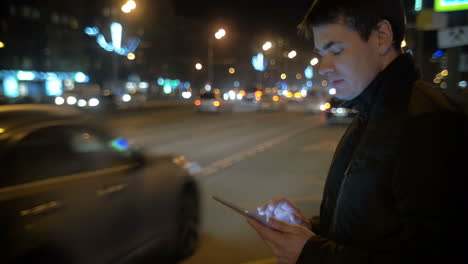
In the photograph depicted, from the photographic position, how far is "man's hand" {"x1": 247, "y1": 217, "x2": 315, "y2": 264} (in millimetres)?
1314

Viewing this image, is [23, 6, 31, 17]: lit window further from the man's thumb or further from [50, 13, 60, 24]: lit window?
the man's thumb

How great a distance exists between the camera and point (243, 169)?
9930mm

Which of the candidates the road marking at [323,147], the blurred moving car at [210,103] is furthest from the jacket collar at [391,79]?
Result: the blurred moving car at [210,103]

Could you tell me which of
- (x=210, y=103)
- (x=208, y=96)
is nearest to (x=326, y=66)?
(x=210, y=103)

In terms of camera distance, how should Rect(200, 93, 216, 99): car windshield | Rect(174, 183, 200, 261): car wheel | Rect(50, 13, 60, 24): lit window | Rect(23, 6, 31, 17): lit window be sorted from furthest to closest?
Rect(50, 13, 60, 24): lit window, Rect(23, 6, 31, 17): lit window, Rect(200, 93, 216, 99): car windshield, Rect(174, 183, 200, 261): car wheel

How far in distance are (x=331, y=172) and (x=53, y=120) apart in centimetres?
293

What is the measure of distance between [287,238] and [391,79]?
0.58 metres

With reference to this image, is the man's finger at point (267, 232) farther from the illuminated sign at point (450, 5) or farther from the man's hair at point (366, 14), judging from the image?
the illuminated sign at point (450, 5)

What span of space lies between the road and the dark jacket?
11.3 feet

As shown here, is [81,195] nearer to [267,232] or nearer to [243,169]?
[267,232]

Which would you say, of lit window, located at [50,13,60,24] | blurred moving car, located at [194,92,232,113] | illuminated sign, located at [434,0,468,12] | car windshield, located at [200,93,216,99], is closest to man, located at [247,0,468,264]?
illuminated sign, located at [434,0,468,12]

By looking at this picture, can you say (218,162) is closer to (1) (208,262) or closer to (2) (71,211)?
(1) (208,262)

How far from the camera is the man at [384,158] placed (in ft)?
3.47

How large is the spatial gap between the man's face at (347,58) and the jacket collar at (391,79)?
0.08ft
